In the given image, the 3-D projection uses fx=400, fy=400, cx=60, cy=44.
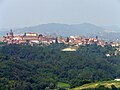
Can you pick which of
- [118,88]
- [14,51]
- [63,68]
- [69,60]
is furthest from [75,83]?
[14,51]

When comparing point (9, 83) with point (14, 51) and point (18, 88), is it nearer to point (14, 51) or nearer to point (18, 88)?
point (18, 88)

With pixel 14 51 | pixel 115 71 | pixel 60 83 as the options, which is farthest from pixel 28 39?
pixel 60 83

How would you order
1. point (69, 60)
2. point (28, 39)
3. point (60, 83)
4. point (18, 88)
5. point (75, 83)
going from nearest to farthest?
point (18, 88), point (75, 83), point (60, 83), point (69, 60), point (28, 39)

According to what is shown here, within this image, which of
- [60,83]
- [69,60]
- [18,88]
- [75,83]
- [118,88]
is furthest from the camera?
[69,60]

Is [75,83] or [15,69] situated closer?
[75,83]

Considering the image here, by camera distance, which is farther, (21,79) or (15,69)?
(15,69)

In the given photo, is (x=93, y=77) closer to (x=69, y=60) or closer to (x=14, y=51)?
(x=69, y=60)
